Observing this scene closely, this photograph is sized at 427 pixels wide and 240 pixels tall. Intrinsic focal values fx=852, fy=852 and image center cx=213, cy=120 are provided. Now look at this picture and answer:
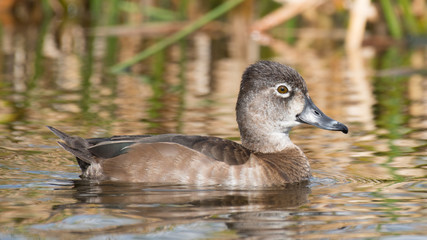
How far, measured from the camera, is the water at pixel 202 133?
16.0 feet

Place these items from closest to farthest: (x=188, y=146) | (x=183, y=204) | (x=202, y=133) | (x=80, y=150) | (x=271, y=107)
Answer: (x=183, y=204), (x=188, y=146), (x=80, y=150), (x=271, y=107), (x=202, y=133)

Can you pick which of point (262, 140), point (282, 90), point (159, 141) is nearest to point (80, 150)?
point (159, 141)

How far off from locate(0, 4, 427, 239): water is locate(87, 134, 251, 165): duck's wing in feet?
0.87

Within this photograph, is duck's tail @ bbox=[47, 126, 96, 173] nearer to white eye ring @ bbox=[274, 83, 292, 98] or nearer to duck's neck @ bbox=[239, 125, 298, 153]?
duck's neck @ bbox=[239, 125, 298, 153]

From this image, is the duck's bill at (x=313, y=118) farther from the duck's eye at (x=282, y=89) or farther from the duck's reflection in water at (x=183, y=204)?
the duck's reflection in water at (x=183, y=204)

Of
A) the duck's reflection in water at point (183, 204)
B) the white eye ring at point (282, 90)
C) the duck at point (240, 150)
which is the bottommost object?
the duck's reflection in water at point (183, 204)

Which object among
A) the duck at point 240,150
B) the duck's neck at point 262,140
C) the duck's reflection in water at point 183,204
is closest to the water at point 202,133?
the duck's reflection in water at point 183,204

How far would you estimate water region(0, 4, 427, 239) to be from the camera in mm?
4879

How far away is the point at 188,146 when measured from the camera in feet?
19.9

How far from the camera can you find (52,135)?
7.88m

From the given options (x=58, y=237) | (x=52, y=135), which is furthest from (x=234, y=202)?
(x=52, y=135)

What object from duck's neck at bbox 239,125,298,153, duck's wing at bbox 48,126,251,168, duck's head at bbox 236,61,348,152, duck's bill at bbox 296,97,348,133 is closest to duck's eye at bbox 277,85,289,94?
duck's head at bbox 236,61,348,152

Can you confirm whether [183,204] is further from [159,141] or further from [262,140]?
[262,140]

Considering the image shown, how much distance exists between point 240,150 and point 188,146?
388 millimetres
